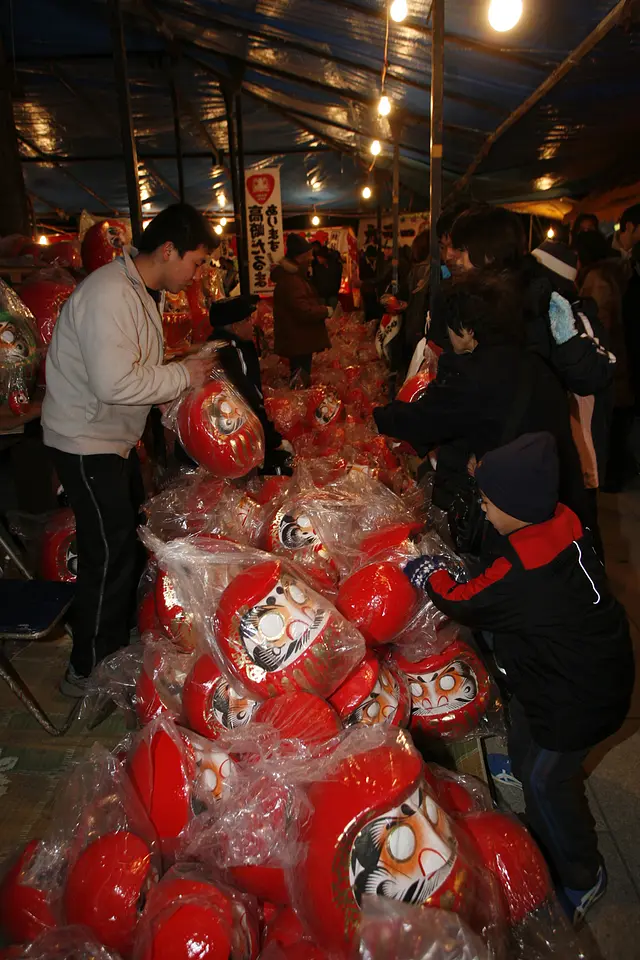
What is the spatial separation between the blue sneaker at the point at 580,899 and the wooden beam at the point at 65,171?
12.7 meters

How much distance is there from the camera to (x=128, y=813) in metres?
1.96

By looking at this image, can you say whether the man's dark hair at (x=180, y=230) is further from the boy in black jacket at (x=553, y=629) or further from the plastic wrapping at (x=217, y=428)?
the boy in black jacket at (x=553, y=629)

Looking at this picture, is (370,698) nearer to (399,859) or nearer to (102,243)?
(399,859)

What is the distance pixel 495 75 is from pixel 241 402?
5575mm

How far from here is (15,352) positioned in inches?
147

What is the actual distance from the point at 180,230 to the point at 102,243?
2.23 m

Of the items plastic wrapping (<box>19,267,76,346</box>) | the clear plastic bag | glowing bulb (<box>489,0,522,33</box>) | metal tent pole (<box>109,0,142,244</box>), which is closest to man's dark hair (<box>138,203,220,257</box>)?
the clear plastic bag

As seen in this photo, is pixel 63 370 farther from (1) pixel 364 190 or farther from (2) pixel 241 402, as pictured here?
(1) pixel 364 190

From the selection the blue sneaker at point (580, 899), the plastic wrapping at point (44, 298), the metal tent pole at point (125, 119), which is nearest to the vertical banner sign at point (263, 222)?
the metal tent pole at point (125, 119)

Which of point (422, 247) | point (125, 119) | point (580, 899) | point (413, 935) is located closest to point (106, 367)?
point (413, 935)

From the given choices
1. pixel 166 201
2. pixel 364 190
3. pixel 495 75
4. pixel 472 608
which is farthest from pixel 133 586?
pixel 166 201

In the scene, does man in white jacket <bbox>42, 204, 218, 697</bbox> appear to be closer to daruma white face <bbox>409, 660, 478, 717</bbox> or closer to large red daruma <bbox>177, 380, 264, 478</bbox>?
large red daruma <bbox>177, 380, 264, 478</bbox>

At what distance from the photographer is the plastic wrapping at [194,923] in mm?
1531

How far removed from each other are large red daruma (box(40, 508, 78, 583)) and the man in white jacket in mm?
543
